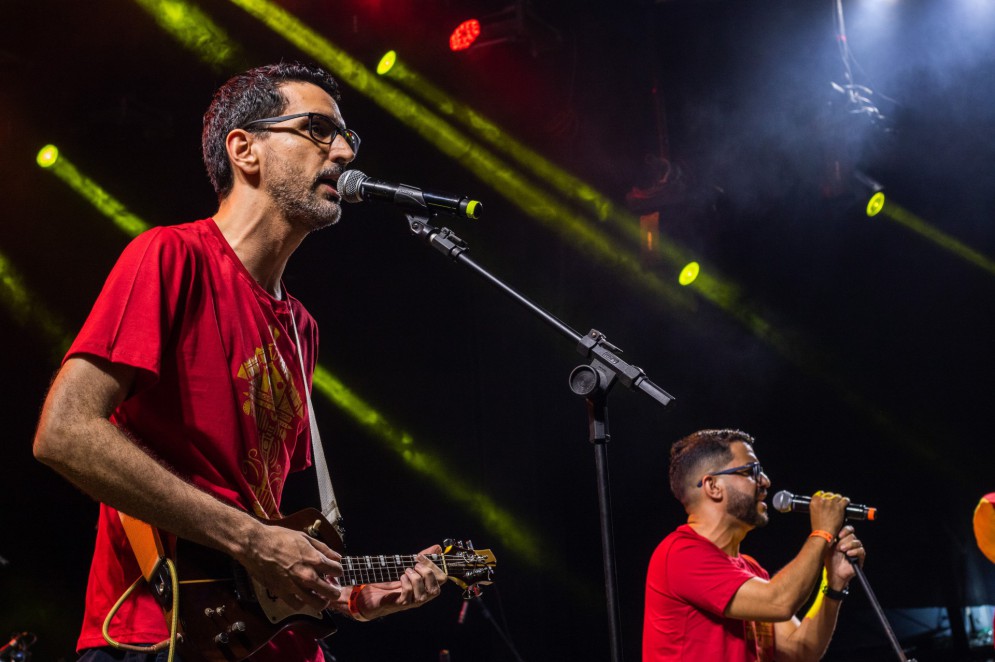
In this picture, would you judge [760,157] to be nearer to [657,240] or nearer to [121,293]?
[657,240]

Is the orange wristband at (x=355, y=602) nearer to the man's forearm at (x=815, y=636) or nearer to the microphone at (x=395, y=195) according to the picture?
the microphone at (x=395, y=195)

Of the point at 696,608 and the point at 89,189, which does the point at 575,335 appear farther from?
the point at 89,189

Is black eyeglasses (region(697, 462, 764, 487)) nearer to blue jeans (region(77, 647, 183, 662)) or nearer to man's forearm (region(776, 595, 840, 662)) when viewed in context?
man's forearm (region(776, 595, 840, 662))

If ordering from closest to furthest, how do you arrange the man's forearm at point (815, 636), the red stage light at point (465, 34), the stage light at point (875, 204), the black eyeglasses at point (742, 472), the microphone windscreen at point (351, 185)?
the microphone windscreen at point (351, 185), the man's forearm at point (815, 636), the black eyeglasses at point (742, 472), the red stage light at point (465, 34), the stage light at point (875, 204)

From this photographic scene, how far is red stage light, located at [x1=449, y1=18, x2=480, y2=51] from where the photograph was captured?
6.59m

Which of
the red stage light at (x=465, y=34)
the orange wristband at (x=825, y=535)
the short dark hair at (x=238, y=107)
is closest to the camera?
the short dark hair at (x=238, y=107)

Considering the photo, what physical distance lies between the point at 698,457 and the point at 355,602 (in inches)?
111

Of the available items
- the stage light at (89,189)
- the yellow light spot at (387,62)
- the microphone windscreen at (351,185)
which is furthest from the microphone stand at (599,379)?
the stage light at (89,189)

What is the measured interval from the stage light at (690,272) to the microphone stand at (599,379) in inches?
220

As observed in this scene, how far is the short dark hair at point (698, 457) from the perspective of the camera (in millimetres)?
4637

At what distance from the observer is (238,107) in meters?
2.40

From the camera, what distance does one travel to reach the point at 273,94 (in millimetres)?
2400

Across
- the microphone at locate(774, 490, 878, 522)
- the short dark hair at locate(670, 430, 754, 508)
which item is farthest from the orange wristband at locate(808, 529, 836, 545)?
the short dark hair at locate(670, 430, 754, 508)

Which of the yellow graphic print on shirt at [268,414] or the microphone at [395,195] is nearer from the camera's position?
the yellow graphic print on shirt at [268,414]
